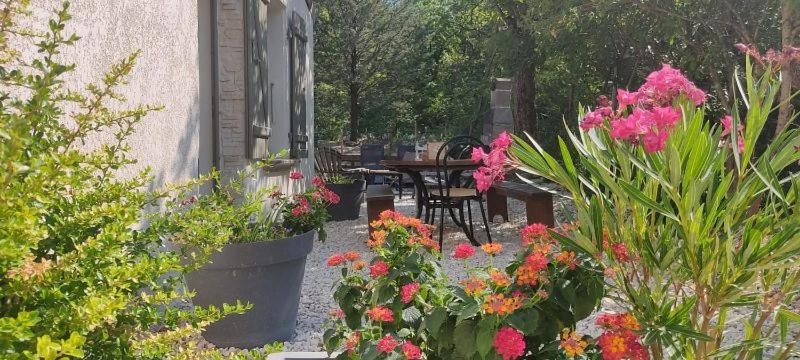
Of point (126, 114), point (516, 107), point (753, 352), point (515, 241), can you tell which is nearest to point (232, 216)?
point (126, 114)

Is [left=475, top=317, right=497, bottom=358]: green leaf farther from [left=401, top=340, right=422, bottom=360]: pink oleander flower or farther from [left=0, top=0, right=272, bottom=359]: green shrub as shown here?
[left=0, top=0, right=272, bottom=359]: green shrub

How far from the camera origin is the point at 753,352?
155cm

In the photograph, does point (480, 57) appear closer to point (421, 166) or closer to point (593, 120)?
point (421, 166)

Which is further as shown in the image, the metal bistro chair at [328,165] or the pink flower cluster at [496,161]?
the metal bistro chair at [328,165]

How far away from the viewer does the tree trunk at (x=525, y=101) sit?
910cm

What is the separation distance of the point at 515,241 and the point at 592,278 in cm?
389

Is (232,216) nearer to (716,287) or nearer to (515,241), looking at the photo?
(716,287)

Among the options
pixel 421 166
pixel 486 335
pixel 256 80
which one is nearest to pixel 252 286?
pixel 486 335

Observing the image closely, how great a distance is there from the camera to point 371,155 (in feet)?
33.9

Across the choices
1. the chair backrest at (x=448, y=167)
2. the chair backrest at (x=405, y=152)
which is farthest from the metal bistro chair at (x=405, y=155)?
the chair backrest at (x=448, y=167)

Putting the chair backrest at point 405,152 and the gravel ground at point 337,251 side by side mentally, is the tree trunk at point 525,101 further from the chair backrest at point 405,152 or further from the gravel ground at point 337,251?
the chair backrest at point 405,152

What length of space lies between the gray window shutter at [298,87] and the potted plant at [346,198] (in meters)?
0.59

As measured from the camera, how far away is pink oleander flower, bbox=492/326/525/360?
122 cm

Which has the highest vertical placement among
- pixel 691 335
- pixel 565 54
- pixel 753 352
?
pixel 565 54
